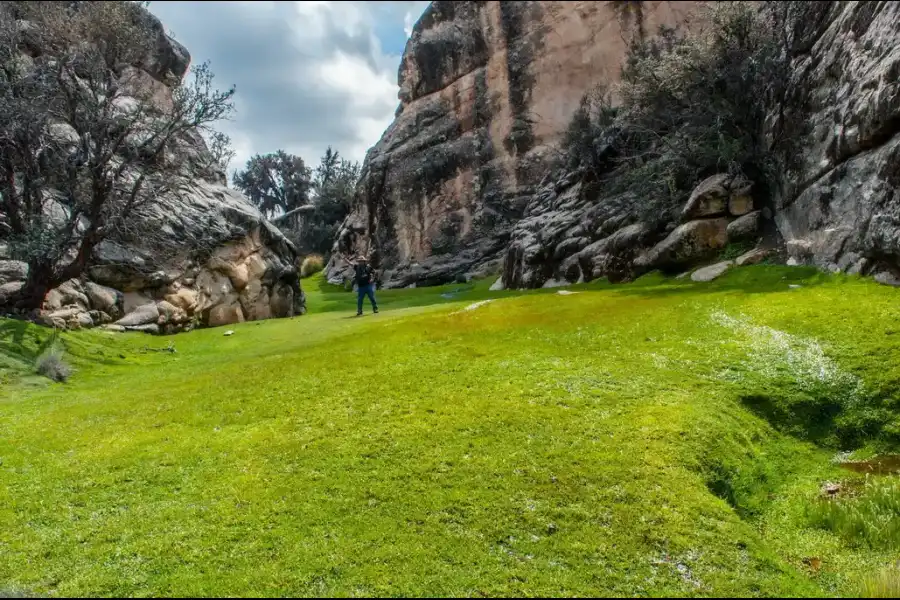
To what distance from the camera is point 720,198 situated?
29.6 m

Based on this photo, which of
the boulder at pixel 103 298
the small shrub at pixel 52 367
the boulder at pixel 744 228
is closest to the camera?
the small shrub at pixel 52 367

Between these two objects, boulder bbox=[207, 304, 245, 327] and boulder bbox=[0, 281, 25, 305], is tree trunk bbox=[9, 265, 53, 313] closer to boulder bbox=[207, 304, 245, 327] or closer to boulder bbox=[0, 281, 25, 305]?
boulder bbox=[0, 281, 25, 305]

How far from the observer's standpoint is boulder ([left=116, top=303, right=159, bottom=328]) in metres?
28.1

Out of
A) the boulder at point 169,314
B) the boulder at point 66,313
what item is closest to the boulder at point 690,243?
the boulder at point 169,314

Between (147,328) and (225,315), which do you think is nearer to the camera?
(147,328)

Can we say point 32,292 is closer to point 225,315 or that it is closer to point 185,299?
point 185,299

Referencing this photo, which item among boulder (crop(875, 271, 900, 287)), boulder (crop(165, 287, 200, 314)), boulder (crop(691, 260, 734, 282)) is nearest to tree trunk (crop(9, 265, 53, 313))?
boulder (crop(165, 287, 200, 314))

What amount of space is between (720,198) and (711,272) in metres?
5.55

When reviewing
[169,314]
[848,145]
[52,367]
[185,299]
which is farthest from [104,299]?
[848,145]

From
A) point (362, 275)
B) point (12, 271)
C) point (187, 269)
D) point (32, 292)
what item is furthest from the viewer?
point (187, 269)

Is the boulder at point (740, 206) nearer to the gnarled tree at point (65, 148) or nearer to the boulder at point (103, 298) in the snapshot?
the gnarled tree at point (65, 148)

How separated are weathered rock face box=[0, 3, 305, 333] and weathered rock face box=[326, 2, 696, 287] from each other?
27495mm

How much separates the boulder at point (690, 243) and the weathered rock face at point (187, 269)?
991 inches

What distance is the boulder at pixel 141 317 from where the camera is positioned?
28.1 metres
